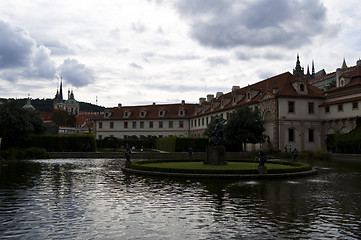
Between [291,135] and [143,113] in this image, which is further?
[143,113]

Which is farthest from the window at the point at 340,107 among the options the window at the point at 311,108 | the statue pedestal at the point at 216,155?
the statue pedestal at the point at 216,155

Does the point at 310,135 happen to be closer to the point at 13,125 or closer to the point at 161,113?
the point at 161,113

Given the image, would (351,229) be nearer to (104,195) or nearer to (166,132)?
(104,195)

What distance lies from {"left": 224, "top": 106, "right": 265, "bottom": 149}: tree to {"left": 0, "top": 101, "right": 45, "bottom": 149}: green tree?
1016 inches

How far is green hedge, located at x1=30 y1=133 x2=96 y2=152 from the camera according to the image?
48.2 m

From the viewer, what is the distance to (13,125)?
1689 inches

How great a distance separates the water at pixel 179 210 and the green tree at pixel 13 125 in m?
27.8

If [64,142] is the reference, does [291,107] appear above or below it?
above

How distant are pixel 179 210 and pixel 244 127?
35.2 meters

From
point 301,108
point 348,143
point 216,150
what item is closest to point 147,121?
point 301,108

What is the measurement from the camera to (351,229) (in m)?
9.11

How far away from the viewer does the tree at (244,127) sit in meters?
45.2

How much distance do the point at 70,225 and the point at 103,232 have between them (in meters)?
1.19

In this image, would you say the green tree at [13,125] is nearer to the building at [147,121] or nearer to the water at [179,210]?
the water at [179,210]
